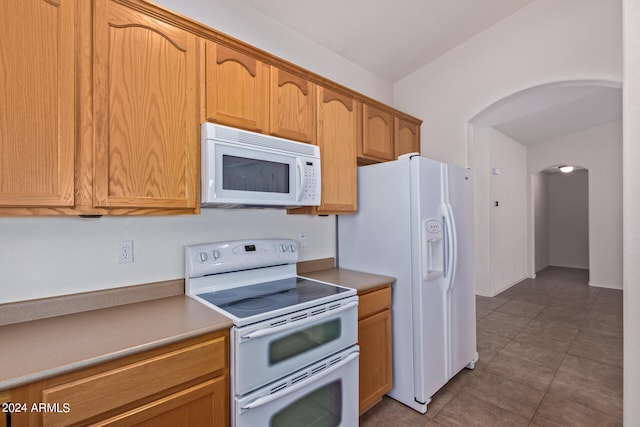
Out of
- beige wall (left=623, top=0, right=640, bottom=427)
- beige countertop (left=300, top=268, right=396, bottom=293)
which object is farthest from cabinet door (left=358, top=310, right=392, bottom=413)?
beige wall (left=623, top=0, right=640, bottom=427)

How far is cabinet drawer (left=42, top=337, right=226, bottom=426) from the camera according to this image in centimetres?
97

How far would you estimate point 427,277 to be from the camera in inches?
81.0

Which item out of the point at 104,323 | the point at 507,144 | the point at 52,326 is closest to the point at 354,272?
the point at 104,323

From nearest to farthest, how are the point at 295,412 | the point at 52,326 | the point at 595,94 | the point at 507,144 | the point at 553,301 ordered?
the point at 52,326
the point at 295,412
the point at 595,94
the point at 553,301
the point at 507,144

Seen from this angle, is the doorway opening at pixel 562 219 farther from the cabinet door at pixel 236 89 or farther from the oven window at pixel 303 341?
the cabinet door at pixel 236 89

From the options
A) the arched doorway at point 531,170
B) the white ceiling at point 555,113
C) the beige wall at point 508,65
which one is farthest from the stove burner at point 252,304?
the arched doorway at point 531,170

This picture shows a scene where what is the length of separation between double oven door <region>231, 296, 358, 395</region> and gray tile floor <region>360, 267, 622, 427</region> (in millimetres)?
758

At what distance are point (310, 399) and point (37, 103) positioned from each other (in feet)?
5.85

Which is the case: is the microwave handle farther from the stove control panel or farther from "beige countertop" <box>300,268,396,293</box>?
"beige countertop" <box>300,268,396,293</box>

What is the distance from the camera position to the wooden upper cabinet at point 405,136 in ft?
9.35

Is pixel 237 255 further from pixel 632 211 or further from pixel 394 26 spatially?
pixel 394 26

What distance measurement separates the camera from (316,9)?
7.66ft

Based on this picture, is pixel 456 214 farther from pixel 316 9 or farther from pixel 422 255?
pixel 316 9

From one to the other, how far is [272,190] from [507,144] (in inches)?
207
